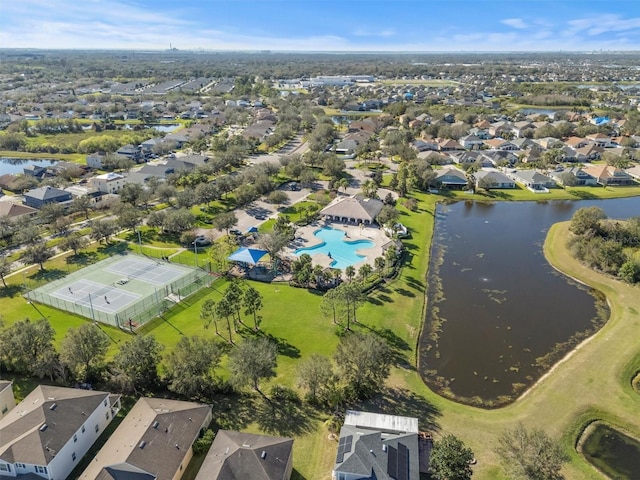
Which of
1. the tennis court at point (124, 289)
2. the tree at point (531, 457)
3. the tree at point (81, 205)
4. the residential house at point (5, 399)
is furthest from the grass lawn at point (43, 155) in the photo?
the tree at point (531, 457)

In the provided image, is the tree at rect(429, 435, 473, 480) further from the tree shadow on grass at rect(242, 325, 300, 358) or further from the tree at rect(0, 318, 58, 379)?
the tree at rect(0, 318, 58, 379)

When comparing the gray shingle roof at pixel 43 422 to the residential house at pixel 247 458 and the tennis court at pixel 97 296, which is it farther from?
the tennis court at pixel 97 296

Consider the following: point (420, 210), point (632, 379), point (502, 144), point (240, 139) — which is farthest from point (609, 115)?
point (632, 379)

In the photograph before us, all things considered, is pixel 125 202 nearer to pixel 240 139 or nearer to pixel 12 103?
pixel 240 139

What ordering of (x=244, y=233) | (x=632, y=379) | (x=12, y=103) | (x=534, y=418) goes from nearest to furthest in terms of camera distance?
(x=534, y=418), (x=632, y=379), (x=244, y=233), (x=12, y=103)

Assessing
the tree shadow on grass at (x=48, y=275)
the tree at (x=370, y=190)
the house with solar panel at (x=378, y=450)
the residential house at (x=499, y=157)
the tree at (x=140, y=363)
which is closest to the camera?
the house with solar panel at (x=378, y=450)
